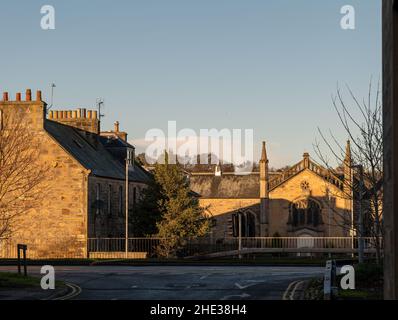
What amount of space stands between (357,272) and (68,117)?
139 ft

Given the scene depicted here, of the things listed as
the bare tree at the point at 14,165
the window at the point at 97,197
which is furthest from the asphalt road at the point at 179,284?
Result: the window at the point at 97,197

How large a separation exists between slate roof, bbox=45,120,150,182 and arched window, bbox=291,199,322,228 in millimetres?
18084

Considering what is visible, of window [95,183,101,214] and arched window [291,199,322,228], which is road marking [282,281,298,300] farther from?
arched window [291,199,322,228]

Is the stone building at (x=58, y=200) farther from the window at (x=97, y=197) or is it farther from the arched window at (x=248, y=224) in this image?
the arched window at (x=248, y=224)

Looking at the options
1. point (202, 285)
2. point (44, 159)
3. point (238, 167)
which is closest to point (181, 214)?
point (44, 159)

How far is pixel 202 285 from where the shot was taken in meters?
24.7

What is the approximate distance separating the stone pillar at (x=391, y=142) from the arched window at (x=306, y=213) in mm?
64711

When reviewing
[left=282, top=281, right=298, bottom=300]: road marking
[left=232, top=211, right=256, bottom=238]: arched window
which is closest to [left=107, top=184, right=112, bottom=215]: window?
[left=232, top=211, right=256, bottom=238]: arched window

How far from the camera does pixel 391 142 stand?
9820 mm

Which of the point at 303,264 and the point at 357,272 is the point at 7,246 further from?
the point at 357,272

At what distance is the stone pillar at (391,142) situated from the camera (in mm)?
9711

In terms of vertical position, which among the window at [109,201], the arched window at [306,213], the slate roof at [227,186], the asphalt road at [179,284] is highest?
the slate roof at [227,186]

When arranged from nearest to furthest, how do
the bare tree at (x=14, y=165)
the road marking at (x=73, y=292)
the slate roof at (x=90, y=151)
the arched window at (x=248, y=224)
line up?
the road marking at (x=73, y=292), the bare tree at (x=14, y=165), the slate roof at (x=90, y=151), the arched window at (x=248, y=224)

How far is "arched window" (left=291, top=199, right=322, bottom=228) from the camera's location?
7462 cm
